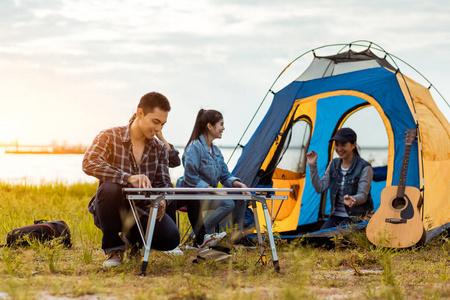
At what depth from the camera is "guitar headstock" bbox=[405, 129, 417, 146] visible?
16.0ft

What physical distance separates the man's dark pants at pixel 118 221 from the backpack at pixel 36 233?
42.2 inches

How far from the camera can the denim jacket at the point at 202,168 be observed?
4.86m

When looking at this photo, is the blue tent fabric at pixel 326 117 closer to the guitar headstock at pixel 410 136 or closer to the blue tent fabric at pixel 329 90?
the blue tent fabric at pixel 329 90

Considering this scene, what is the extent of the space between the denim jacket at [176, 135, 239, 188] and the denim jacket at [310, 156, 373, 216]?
90 centimetres

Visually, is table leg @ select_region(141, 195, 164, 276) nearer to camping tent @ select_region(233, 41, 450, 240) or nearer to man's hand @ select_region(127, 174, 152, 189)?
man's hand @ select_region(127, 174, 152, 189)

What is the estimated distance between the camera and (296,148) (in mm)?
6062

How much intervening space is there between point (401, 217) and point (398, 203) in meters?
0.18

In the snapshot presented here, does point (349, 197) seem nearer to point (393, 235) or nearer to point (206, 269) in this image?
point (393, 235)

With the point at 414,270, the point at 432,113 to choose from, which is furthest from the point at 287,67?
the point at 414,270

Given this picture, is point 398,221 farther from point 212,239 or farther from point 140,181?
point 140,181

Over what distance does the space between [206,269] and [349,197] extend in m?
1.96

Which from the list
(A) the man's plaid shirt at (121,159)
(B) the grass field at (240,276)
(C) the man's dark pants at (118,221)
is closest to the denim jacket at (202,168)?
(B) the grass field at (240,276)

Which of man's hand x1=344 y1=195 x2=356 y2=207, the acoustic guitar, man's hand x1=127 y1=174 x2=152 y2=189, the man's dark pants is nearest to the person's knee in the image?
the man's dark pants

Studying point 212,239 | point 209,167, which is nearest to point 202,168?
point 209,167
